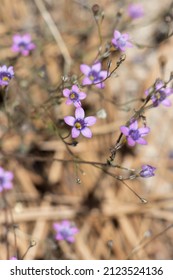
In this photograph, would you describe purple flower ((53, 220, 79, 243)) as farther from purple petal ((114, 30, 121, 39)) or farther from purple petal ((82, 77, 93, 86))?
purple petal ((114, 30, 121, 39))

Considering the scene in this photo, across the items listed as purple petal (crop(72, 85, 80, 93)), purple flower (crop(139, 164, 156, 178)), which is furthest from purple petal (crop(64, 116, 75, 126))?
purple flower (crop(139, 164, 156, 178))

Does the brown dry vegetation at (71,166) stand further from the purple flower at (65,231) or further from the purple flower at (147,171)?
the purple flower at (147,171)

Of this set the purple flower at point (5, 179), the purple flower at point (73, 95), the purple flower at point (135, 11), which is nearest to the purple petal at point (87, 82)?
the purple flower at point (73, 95)

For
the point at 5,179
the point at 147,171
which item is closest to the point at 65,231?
the point at 5,179

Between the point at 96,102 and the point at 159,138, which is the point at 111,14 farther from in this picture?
the point at 159,138

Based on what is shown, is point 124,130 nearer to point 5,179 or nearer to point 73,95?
point 73,95

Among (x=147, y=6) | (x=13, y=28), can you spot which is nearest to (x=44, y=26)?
(x=13, y=28)
